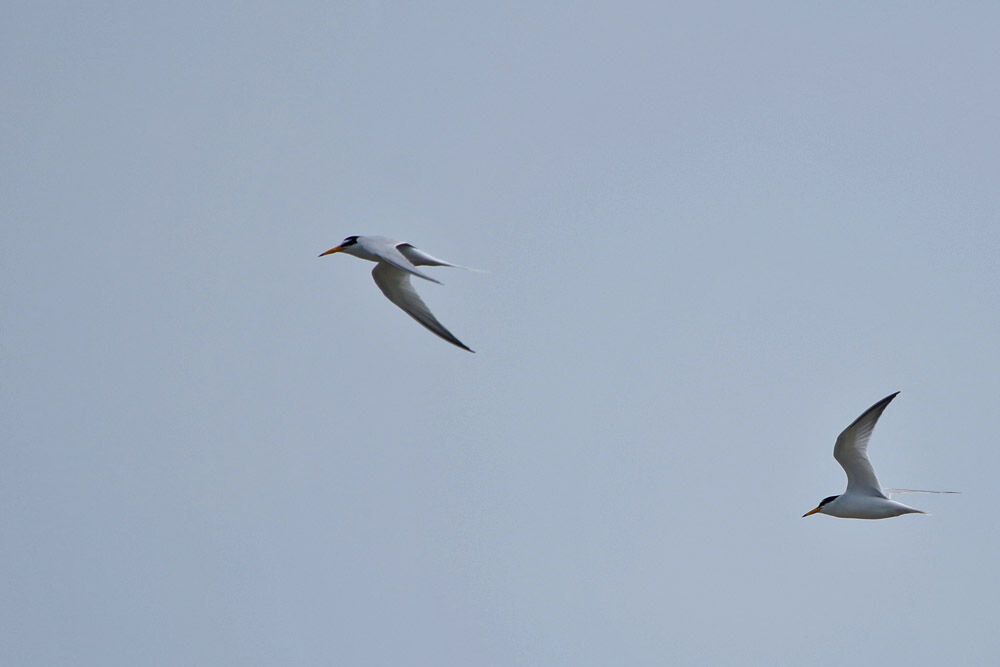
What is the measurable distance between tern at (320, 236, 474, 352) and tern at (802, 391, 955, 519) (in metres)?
5.94

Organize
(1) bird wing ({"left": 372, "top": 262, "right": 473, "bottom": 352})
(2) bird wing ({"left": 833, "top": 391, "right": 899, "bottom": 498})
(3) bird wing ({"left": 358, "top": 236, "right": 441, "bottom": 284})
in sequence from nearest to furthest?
(3) bird wing ({"left": 358, "top": 236, "right": 441, "bottom": 284}) → (2) bird wing ({"left": 833, "top": 391, "right": 899, "bottom": 498}) → (1) bird wing ({"left": 372, "top": 262, "right": 473, "bottom": 352})

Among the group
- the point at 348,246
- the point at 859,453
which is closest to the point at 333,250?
the point at 348,246

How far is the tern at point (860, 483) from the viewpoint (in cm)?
2292

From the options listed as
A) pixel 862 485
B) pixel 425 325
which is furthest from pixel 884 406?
pixel 425 325

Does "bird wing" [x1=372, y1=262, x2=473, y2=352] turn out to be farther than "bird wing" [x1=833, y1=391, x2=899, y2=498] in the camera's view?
Yes

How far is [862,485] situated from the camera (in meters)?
23.5

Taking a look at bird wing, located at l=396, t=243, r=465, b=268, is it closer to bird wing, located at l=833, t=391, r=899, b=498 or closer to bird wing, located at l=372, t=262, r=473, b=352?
bird wing, located at l=372, t=262, r=473, b=352

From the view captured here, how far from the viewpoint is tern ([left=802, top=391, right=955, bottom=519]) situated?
22922mm

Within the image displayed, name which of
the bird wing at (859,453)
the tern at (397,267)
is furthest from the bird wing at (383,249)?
the bird wing at (859,453)

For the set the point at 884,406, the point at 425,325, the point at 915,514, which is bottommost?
the point at 915,514

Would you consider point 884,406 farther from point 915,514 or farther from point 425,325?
point 425,325

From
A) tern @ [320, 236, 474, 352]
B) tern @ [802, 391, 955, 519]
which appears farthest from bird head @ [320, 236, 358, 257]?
tern @ [802, 391, 955, 519]

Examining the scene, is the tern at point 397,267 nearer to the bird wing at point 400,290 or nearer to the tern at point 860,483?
the bird wing at point 400,290

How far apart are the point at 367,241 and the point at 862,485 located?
817 cm
